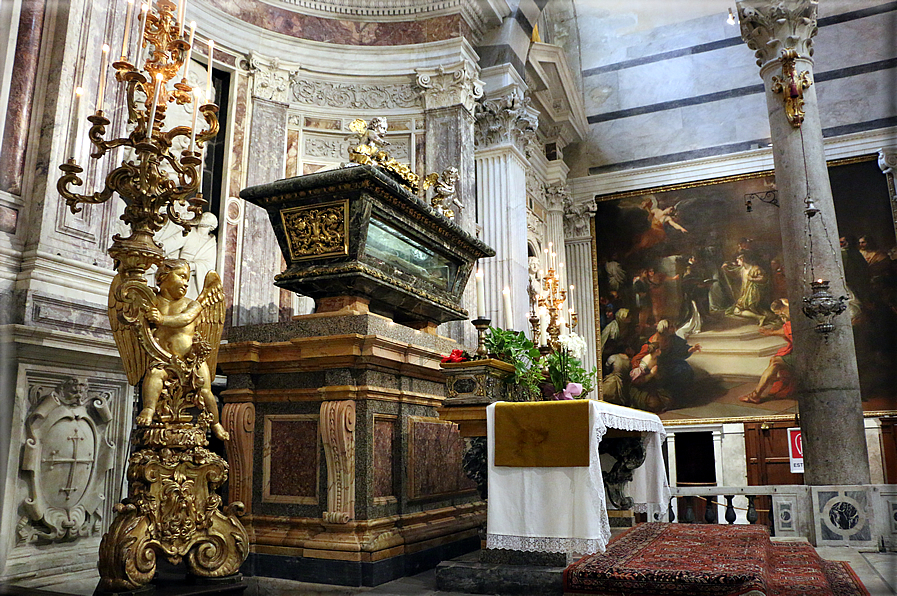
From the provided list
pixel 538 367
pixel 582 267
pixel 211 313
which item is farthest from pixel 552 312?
pixel 582 267

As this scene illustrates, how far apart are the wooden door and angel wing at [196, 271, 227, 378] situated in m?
9.93

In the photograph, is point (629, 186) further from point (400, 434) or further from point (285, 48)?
point (400, 434)

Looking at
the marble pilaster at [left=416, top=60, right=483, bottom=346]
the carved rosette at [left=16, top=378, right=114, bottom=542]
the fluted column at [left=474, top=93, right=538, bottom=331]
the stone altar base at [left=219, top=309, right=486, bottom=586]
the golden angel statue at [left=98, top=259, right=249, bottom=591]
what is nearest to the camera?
the golden angel statue at [left=98, top=259, right=249, bottom=591]

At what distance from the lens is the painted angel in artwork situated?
3168mm

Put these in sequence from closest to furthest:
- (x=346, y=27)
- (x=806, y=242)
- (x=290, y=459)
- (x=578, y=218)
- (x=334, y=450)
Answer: (x=334, y=450) → (x=290, y=459) → (x=806, y=242) → (x=346, y=27) → (x=578, y=218)

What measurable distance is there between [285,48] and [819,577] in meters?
7.13

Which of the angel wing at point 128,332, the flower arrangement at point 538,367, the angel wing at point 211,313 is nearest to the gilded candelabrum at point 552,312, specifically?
the flower arrangement at point 538,367

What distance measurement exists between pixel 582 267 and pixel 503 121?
14.9 ft

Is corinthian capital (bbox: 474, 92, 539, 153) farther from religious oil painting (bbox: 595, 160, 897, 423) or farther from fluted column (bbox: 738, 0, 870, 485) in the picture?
religious oil painting (bbox: 595, 160, 897, 423)

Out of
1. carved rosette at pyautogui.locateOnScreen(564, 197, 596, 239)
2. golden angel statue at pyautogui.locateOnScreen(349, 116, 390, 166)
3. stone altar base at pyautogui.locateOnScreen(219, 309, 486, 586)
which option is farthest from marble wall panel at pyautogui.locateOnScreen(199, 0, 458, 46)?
carved rosette at pyautogui.locateOnScreen(564, 197, 596, 239)

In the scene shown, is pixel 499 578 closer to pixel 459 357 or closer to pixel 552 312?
pixel 459 357

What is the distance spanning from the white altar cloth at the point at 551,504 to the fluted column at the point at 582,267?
9378 mm

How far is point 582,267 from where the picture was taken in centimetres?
1338

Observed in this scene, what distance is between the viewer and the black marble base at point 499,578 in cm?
352
